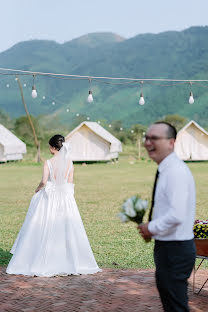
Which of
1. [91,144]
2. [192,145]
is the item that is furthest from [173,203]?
[192,145]

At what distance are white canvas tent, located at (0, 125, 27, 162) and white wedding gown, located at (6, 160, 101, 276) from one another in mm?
41776

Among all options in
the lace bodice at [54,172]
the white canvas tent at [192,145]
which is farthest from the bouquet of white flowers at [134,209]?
the white canvas tent at [192,145]

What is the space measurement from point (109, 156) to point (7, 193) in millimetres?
29017

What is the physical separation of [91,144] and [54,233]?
4243 cm

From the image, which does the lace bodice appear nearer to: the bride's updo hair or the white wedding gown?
the white wedding gown

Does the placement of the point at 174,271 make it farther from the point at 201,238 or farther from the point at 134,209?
the point at 201,238

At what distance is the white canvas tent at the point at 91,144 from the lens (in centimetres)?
4944

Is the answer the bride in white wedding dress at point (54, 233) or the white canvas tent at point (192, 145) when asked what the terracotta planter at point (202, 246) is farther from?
the white canvas tent at point (192, 145)

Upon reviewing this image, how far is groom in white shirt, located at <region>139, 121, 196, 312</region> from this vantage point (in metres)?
3.46

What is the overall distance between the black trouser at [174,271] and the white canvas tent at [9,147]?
46079 millimetres

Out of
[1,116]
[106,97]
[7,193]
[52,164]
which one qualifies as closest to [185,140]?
[7,193]

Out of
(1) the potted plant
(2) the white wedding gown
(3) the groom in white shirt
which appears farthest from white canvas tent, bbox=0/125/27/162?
(3) the groom in white shirt

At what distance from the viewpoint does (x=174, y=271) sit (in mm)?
3525

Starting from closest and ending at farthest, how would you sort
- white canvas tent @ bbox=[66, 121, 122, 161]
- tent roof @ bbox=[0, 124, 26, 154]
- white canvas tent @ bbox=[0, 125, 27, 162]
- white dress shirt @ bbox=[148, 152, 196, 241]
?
white dress shirt @ bbox=[148, 152, 196, 241], white canvas tent @ bbox=[0, 125, 27, 162], tent roof @ bbox=[0, 124, 26, 154], white canvas tent @ bbox=[66, 121, 122, 161]
